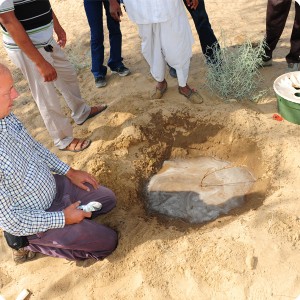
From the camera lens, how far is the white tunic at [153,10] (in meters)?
2.96

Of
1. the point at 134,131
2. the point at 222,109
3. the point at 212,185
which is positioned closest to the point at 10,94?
the point at 134,131

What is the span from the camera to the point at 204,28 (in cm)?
366

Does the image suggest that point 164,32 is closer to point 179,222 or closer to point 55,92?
point 55,92

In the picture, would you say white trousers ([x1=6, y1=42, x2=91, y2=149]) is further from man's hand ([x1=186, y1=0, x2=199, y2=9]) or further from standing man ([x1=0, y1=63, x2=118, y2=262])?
man's hand ([x1=186, y1=0, x2=199, y2=9])

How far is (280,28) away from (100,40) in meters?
1.87

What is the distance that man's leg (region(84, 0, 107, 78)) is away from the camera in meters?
3.51

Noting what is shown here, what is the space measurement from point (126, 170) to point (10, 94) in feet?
4.45

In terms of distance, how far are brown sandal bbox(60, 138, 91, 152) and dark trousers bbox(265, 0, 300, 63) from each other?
2.19 m

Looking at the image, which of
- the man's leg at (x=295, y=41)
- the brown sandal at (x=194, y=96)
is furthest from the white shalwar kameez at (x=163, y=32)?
the man's leg at (x=295, y=41)

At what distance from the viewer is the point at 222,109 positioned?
11.0 ft

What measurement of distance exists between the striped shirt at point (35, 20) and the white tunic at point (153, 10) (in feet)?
2.36

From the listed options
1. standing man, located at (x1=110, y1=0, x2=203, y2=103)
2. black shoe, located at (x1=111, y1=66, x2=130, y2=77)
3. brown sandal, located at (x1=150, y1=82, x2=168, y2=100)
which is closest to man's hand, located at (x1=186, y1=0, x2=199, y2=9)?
standing man, located at (x1=110, y1=0, x2=203, y2=103)

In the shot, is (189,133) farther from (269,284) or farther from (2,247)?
(2,247)

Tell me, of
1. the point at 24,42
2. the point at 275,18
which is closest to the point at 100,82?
the point at 24,42
